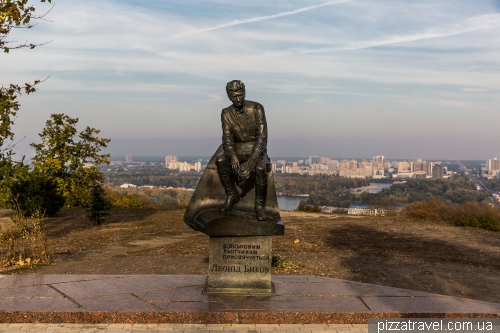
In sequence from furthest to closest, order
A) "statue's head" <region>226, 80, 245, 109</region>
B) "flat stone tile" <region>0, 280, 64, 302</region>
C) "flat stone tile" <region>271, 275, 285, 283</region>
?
"flat stone tile" <region>271, 275, 285, 283</region> → "statue's head" <region>226, 80, 245, 109</region> → "flat stone tile" <region>0, 280, 64, 302</region>

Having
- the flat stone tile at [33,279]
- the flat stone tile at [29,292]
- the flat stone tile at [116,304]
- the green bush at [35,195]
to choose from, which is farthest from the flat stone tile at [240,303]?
the green bush at [35,195]

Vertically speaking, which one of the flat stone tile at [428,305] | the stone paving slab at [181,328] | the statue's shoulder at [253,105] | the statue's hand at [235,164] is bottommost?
the stone paving slab at [181,328]

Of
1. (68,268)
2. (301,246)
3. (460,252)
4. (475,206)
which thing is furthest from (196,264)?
(475,206)

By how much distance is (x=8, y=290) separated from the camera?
23.8ft

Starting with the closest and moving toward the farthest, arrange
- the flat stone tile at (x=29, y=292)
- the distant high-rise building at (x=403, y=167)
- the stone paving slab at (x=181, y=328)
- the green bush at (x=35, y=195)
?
the stone paving slab at (x=181, y=328)
the flat stone tile at (x=29, y=292)
the green bush at (x=35, y=195)
the distant high-rise building at (x=403, y=167)

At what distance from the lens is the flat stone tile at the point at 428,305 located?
6.51 metres

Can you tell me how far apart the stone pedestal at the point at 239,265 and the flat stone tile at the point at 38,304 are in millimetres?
1745

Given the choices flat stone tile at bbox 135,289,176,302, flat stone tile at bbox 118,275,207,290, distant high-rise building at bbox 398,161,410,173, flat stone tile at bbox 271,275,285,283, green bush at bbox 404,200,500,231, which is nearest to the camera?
flat stone tile at bbox 135,289,176,302

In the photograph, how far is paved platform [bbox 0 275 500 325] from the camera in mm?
6332

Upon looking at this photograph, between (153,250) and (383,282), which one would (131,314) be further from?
(153,250)

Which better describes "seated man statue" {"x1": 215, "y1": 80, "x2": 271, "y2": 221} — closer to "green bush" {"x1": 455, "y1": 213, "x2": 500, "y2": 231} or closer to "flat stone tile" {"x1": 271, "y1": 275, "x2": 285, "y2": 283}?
"flat stone tile" {"x1": 271, "y1": 275, "x2": 285, "y2": 283}

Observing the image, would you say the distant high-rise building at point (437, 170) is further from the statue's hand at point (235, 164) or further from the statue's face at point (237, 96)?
the statue's hand at point (235, 164)

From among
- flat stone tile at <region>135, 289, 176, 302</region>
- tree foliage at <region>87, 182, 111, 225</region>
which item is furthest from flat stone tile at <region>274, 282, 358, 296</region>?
tree foliage at <region>87, 182, 111, 225</region>

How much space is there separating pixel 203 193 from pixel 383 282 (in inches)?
131
